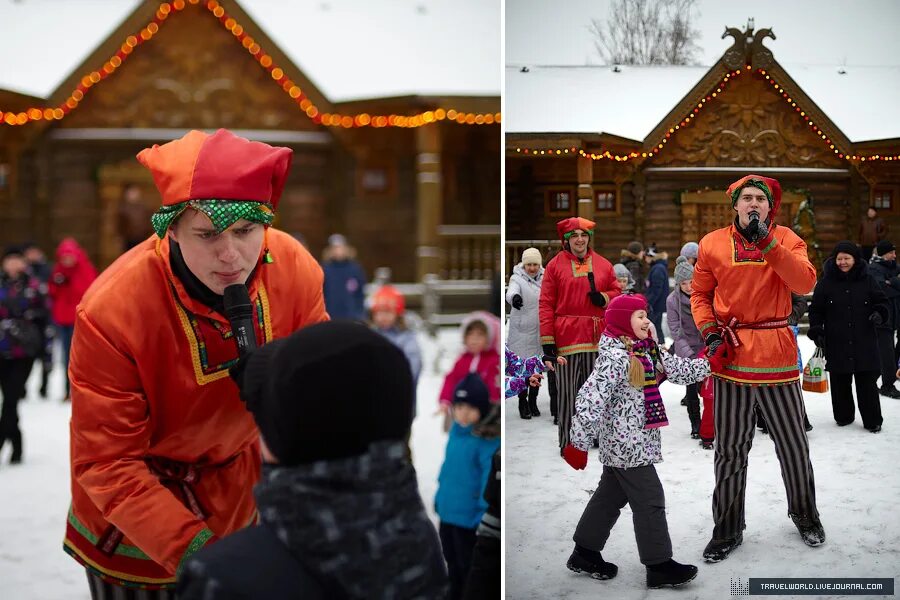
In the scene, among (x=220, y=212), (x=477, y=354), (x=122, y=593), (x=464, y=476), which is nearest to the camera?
(x=220, y=212)

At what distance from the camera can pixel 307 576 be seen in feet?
4.68

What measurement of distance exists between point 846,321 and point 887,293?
0.16m

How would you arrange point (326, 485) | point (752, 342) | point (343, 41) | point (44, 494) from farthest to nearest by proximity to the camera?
point (343, 41) < point (44, 494) < point (752, 342) < point (326, 485)

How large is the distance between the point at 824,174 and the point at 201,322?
1.99m

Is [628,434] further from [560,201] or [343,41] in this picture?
[343,41]

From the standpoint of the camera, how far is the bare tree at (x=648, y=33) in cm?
→ 296

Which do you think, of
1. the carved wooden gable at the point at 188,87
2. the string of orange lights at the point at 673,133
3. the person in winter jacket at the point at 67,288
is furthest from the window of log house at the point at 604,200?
the carved wooden gable at the point at 188,87

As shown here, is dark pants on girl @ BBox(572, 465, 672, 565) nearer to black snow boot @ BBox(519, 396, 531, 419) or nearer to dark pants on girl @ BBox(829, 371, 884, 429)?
black snow boot @ BBox(519, 396, 531, 419)

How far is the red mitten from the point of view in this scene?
9.42ft

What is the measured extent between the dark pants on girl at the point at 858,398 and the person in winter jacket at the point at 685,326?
0.43 m

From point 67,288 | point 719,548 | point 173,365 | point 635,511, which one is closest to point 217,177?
point 173,365

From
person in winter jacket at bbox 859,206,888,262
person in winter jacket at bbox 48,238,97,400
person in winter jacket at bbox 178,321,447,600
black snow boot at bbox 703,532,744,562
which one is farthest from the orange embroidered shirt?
person in winter jacket at bbox 48,238,97,400

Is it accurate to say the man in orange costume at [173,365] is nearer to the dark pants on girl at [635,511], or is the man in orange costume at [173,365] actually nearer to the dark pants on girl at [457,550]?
the dark pants on girl at [635,511]

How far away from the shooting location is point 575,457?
2.88 metres
